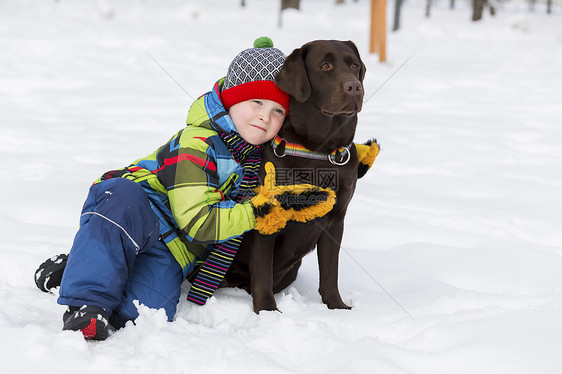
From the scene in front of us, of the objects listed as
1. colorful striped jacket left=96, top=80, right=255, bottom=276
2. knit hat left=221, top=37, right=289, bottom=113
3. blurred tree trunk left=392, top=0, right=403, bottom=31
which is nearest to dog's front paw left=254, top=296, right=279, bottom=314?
colorful striped jacket left=96, top=80, right=255, bottom=276

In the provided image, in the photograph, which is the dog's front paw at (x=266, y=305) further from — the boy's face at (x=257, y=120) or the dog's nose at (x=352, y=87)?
the dog's nose at (x=352, y=87)

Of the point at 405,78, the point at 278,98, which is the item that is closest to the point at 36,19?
the point at 405,78

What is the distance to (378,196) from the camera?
3.93m

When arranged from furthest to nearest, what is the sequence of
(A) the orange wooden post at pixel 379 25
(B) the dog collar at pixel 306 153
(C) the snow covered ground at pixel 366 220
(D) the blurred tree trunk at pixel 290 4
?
(D) the blurred tree trunk at pixel 290 4, (A) the orange wooden post at pixel 379 25, (B) the dog collar at pixel 306 153, (C) the snow covered ground at pixel 366 220

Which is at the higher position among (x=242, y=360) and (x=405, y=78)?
(x=242, y=360)

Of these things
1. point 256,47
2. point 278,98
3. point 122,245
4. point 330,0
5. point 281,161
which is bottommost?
point 330,0

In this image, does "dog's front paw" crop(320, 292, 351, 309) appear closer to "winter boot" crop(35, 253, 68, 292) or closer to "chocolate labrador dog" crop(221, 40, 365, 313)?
"chocolate labrador dog" crop(221, 40, 365, 313)

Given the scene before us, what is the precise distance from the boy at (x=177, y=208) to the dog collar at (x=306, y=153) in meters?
0.07

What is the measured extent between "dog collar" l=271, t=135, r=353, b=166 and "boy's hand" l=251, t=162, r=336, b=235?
0.13 meters

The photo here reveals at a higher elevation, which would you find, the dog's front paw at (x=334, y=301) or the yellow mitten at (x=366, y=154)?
the yellow mitten at (x=366, y=154)

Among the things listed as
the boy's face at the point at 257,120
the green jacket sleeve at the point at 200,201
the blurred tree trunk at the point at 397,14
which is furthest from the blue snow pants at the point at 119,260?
the blurred tree trunk at the point at 397,14

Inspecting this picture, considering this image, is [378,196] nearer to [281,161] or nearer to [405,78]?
[281,161]

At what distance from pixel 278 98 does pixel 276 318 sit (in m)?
0.85

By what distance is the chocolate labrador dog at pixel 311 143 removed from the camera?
2.16 metres
